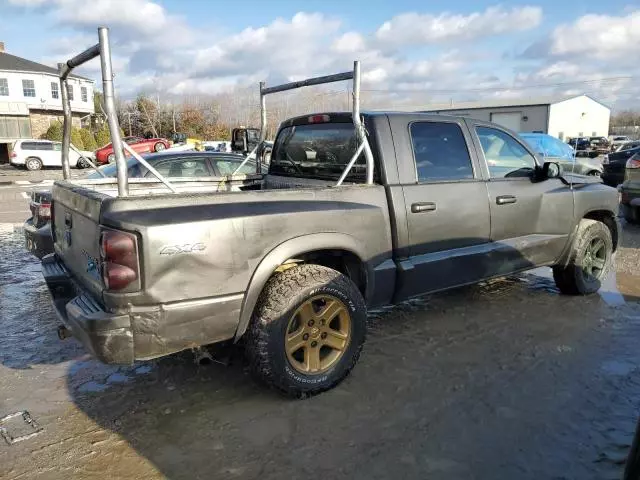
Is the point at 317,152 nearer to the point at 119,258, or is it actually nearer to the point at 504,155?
the point at 504,155

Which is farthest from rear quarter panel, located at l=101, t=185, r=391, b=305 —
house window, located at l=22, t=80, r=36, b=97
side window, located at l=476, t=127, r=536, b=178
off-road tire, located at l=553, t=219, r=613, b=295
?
house window, located at l=22, t=80, r=36, b=97

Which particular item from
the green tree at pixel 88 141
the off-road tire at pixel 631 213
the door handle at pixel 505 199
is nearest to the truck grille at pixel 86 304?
the door handle at pixel 505 199

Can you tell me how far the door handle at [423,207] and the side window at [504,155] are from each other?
34.7 inches

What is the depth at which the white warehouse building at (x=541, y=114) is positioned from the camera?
164 feet

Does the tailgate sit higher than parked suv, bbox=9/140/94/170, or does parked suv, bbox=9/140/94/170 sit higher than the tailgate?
parked suv, bbox=9/140/94/170

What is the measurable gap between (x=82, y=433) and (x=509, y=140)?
13.8 feet

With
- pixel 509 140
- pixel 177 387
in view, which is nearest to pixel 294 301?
pixel 177 387

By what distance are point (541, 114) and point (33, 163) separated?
43.5 meters

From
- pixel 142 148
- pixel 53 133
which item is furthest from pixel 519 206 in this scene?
pixel 53 133

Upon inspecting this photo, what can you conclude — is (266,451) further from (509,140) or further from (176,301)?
(509,140)

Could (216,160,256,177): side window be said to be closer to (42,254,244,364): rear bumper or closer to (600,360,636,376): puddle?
(42,254,244,364): rear bumper

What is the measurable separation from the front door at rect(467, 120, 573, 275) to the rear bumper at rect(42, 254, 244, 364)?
259 cm

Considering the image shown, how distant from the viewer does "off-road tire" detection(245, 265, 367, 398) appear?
10.5 feet

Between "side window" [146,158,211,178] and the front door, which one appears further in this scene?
"side window" [146,158,211,178]
